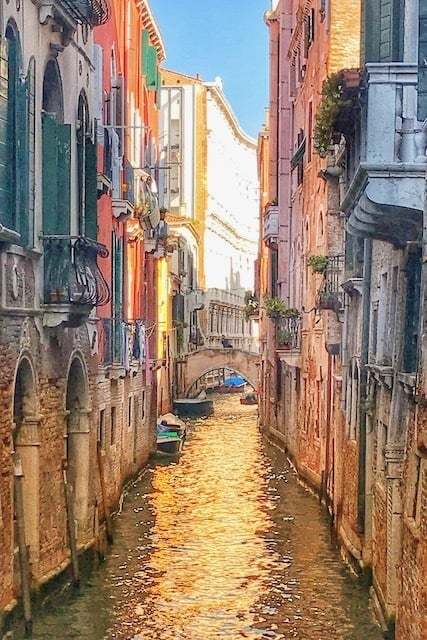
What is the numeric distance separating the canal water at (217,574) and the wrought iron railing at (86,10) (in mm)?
6959

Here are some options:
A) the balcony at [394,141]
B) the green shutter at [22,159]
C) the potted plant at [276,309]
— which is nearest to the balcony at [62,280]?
the green shutter at [22,159]

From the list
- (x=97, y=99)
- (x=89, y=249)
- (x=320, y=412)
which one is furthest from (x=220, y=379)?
(x=89, y=249)

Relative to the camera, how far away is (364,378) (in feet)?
52.3

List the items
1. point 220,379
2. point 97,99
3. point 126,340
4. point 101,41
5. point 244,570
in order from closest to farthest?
point 244,570 → point 97,99 → point 101,41 → point 126,340 → point 220,379

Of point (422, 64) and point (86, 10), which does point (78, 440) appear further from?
point (422, 64)

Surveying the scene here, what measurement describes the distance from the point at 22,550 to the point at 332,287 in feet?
31.6

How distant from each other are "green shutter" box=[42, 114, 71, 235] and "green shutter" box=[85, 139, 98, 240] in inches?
57.3

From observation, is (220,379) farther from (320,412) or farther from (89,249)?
(89,249)

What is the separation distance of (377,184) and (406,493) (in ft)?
9.26

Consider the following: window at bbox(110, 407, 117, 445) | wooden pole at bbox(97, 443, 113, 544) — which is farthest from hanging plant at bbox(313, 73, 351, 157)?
window at bbox(110, 407, 117, 445)

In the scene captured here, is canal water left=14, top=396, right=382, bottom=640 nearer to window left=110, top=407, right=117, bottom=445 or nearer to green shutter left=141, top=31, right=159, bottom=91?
window left=110, top=407, right=117, bottom=445

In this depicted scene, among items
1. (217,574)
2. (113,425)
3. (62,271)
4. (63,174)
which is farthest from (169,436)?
(62,271)

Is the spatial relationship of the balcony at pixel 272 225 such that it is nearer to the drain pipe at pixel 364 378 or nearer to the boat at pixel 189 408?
the boat at pixel 189 408

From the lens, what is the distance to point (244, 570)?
17.3m
